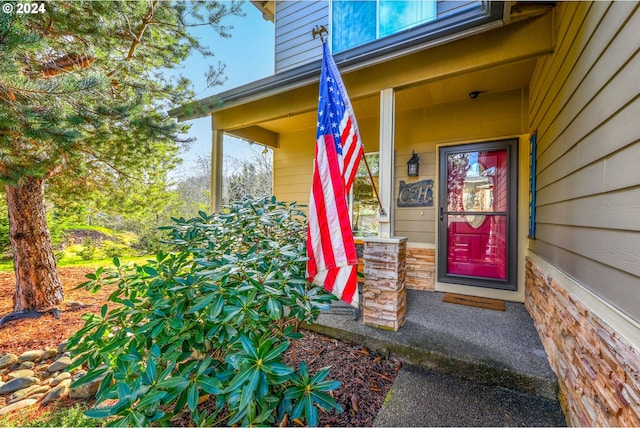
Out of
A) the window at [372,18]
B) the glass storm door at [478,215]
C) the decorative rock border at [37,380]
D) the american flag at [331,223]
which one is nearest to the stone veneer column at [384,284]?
the american flag at [331,223]

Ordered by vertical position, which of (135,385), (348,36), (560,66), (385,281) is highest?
(348,36)

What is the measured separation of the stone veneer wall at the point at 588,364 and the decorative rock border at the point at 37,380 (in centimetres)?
362

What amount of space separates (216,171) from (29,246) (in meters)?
2.96

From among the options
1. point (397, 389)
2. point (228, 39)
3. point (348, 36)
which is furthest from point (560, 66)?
point (228, 39)

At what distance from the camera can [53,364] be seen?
279cm

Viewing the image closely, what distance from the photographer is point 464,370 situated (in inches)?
84.3

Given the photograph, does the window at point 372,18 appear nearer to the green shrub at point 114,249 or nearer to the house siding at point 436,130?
the house siding at point 436,130

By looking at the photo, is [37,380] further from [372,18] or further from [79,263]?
[372,18]

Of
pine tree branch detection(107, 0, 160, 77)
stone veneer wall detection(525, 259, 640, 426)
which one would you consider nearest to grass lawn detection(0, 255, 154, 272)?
pine tree branch detection(107, 0, 160, 77)

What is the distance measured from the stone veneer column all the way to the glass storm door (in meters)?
1.62

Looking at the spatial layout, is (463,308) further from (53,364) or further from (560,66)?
(53,364)

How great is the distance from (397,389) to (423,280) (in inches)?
92.6

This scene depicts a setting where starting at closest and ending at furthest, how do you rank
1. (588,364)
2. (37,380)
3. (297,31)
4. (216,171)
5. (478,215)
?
Answer: (588,364) → (37,380) → (478,215) → (216,171) → (297,31)

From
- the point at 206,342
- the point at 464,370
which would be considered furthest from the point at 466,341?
the point at 206,342
